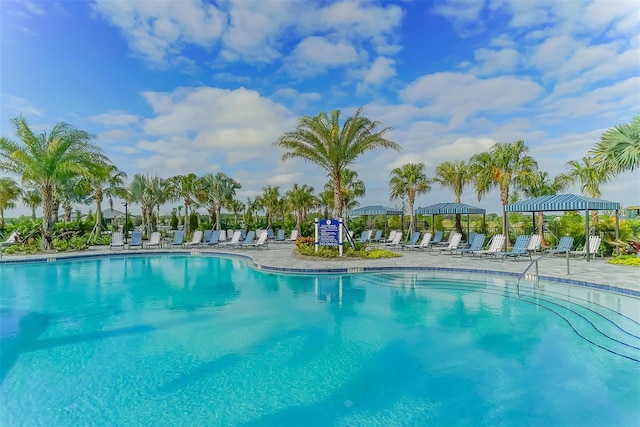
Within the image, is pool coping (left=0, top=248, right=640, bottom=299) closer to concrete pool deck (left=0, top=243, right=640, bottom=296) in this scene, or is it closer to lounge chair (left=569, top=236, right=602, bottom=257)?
concrete pool deck (left=0, top=243, right=640, bottom=296)

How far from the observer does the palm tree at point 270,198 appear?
3103cm

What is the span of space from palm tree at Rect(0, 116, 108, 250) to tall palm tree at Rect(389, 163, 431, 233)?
18140 mm

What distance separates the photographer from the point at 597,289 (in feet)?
26.5

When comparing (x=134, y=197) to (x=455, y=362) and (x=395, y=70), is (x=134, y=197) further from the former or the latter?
(x=455, y=362)

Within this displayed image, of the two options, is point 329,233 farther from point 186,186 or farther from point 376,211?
point 186,186

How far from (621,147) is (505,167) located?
699 centimetres

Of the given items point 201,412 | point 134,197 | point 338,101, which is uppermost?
point 338,101

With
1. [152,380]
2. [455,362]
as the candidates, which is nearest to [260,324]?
[152,380]

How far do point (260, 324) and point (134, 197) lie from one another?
983 inches

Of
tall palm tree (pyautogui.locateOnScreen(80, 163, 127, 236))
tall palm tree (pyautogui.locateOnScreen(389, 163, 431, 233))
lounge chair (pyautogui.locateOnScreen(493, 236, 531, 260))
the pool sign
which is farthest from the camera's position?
tall palm tree (pyautogui.locateOnScreen(80, 163, 127, 236))

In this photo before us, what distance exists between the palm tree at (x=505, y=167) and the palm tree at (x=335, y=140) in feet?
13.9

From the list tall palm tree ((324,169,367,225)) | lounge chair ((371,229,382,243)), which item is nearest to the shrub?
lounge chair ((371,229,382,243))

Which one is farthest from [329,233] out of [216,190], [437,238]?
[216,190]

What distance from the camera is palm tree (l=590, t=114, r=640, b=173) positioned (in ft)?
27.7
